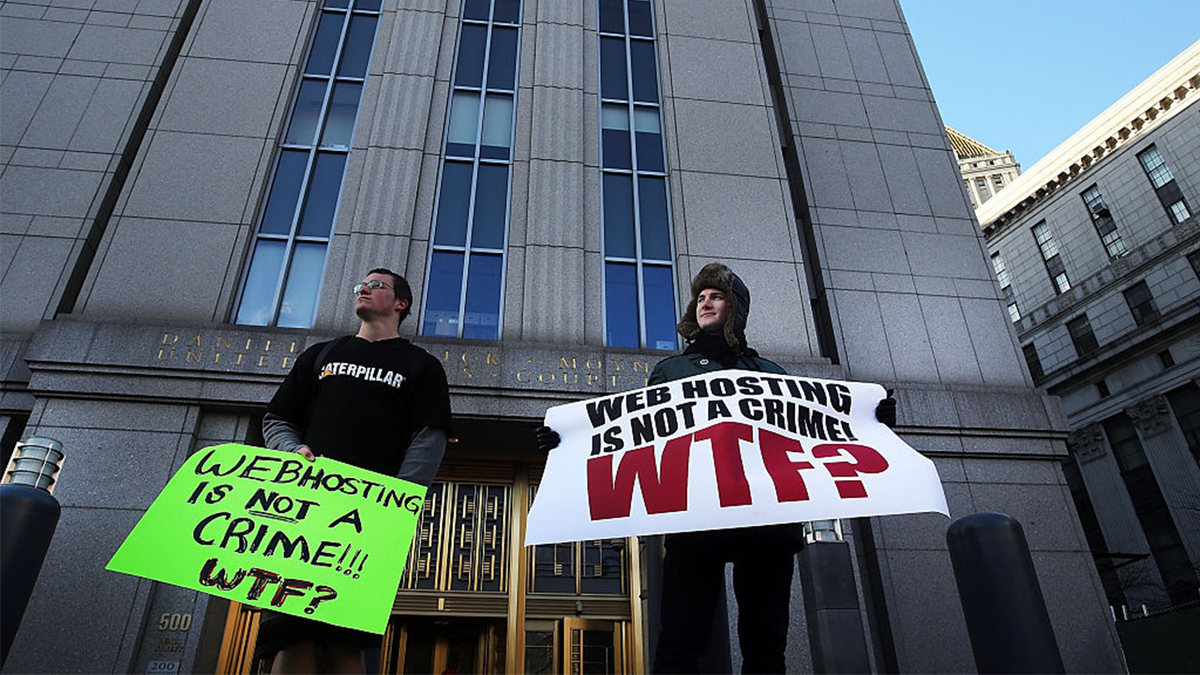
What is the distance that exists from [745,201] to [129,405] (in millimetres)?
9253

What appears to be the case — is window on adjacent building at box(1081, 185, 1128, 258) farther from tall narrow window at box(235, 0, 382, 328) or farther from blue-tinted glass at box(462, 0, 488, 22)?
tall narrow window at box(235, 0, 382, 328)

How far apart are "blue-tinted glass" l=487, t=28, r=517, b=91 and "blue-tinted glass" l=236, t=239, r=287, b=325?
495 centimetres

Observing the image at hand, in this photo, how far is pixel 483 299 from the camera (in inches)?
413

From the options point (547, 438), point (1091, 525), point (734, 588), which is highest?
point (1091, 525)

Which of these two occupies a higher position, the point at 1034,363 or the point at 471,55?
the point at 1034,363

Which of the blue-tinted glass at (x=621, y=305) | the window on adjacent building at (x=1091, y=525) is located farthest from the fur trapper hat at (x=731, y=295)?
the window on adjacent building at (x=1091, y=525)

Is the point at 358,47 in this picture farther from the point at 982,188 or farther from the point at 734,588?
the point at 982,188

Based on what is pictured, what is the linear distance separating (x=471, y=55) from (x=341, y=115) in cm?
273

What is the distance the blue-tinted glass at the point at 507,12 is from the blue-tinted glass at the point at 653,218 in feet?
15.3

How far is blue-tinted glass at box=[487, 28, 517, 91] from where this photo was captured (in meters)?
12.9

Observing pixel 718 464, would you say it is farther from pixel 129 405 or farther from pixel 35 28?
pixel 35 28

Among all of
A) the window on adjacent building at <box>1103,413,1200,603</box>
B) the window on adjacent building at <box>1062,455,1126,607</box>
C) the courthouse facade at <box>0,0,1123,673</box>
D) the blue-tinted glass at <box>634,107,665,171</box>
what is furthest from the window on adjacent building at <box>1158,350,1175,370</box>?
the blue-tinted glass at <box>634,107,665,171</box>

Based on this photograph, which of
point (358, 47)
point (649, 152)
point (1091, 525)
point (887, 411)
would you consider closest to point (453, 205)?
point (649, 152)

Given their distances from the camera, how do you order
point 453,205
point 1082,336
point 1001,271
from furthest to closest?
point 1001,271, point 1082,336, point 453,205
